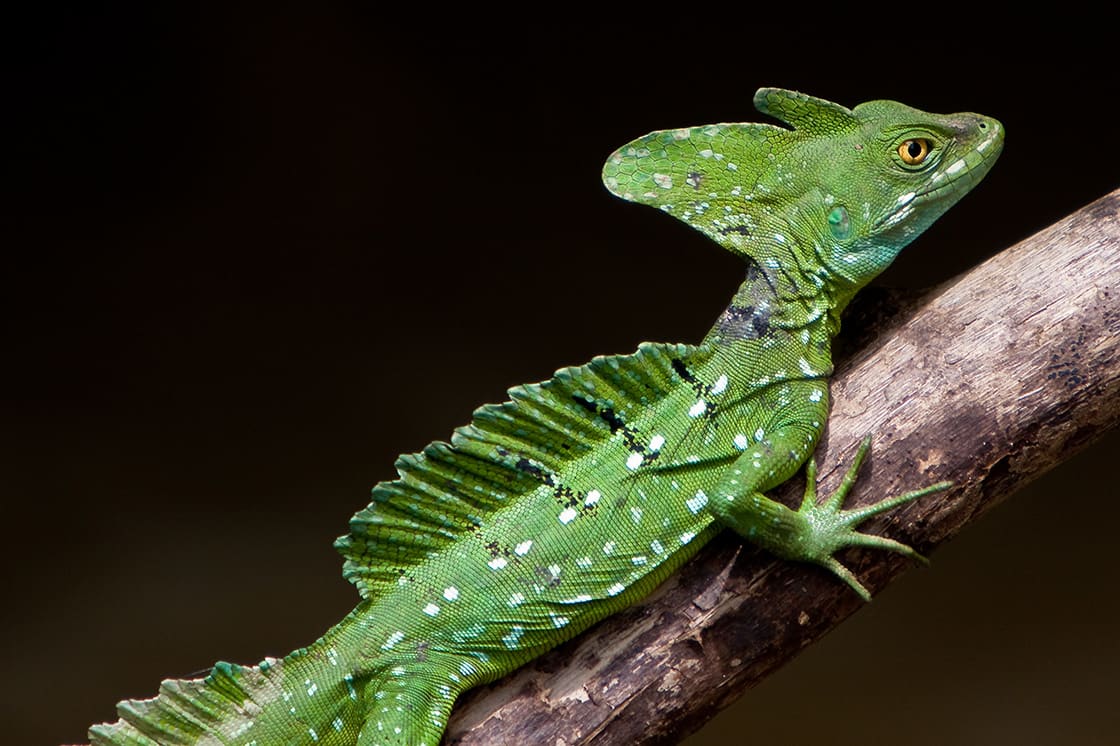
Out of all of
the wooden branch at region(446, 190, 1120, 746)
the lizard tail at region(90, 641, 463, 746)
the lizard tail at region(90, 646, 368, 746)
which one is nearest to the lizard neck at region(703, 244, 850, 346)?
the wooden branch at region(446, 190, 1120, 746)

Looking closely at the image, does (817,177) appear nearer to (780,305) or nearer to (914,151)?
(914,151)

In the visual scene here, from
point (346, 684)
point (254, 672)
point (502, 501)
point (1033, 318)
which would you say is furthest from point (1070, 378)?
point (254, 672)

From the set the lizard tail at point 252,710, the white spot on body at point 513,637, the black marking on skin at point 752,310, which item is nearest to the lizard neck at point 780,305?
the black marking on skin at point 752,310

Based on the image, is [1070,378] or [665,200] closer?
[1070,378]

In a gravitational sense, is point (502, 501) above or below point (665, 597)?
above

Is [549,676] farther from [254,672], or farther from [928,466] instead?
[928,466]

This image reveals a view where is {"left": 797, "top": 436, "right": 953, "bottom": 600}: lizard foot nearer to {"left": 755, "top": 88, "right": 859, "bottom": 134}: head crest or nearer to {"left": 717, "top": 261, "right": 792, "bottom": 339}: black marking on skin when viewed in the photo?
{"left": 717, "top": 261, "right": 792, "bottom": 339}: black marking on skin
